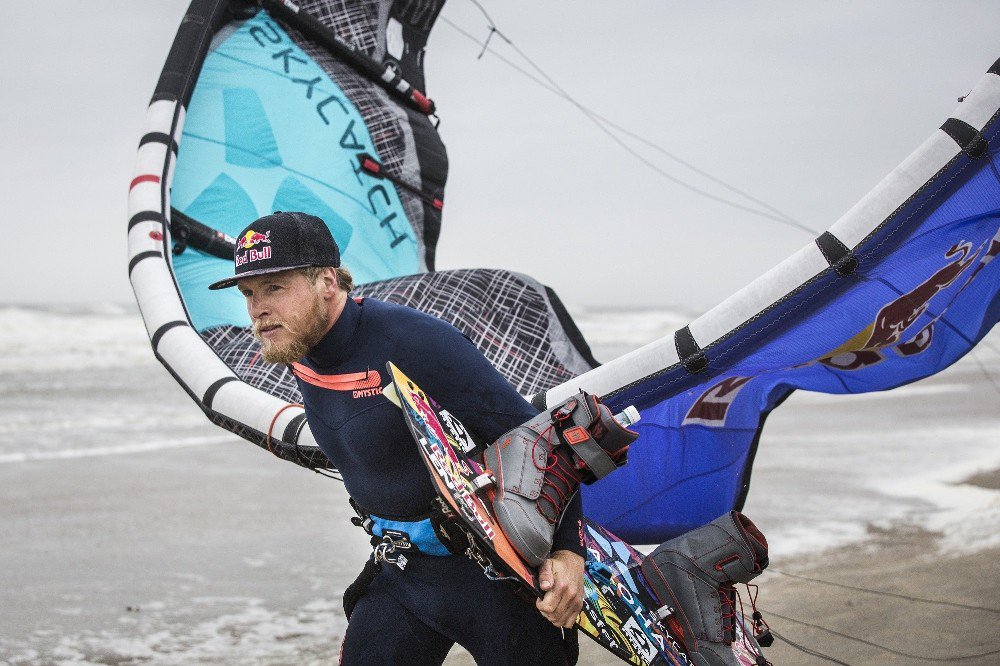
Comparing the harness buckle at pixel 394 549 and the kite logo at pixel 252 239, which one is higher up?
the kite logo at pixel 252 239

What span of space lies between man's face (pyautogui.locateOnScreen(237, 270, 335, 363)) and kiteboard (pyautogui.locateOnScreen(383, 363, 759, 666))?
0.25m

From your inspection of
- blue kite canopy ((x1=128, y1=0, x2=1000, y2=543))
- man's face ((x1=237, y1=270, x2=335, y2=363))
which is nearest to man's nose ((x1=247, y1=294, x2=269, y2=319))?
man's face ((x1=237, y1=270, x2=335, y2=363))

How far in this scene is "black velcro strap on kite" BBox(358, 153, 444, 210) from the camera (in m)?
6.21

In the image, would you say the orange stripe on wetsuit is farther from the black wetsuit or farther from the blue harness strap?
the blue harness strap

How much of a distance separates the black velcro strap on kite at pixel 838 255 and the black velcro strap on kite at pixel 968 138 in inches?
21.0

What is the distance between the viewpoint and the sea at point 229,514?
5.32 m

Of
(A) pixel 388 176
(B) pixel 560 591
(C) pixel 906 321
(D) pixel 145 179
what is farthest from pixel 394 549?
(A) pixel 388 176

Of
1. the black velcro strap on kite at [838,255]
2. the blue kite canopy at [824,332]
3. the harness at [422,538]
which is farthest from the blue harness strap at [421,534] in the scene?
the black velcro strap on kite at [838,255]

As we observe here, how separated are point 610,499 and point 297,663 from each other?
1.81m

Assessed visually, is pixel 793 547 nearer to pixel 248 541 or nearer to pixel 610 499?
pixel 610 499

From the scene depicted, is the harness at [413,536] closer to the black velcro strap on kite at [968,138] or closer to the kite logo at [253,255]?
the kite logo at [253,255]

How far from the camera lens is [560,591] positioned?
245 centimetres

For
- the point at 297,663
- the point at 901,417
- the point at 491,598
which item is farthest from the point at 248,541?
the point at 901,417

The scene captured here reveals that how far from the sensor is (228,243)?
5328 millimetres
